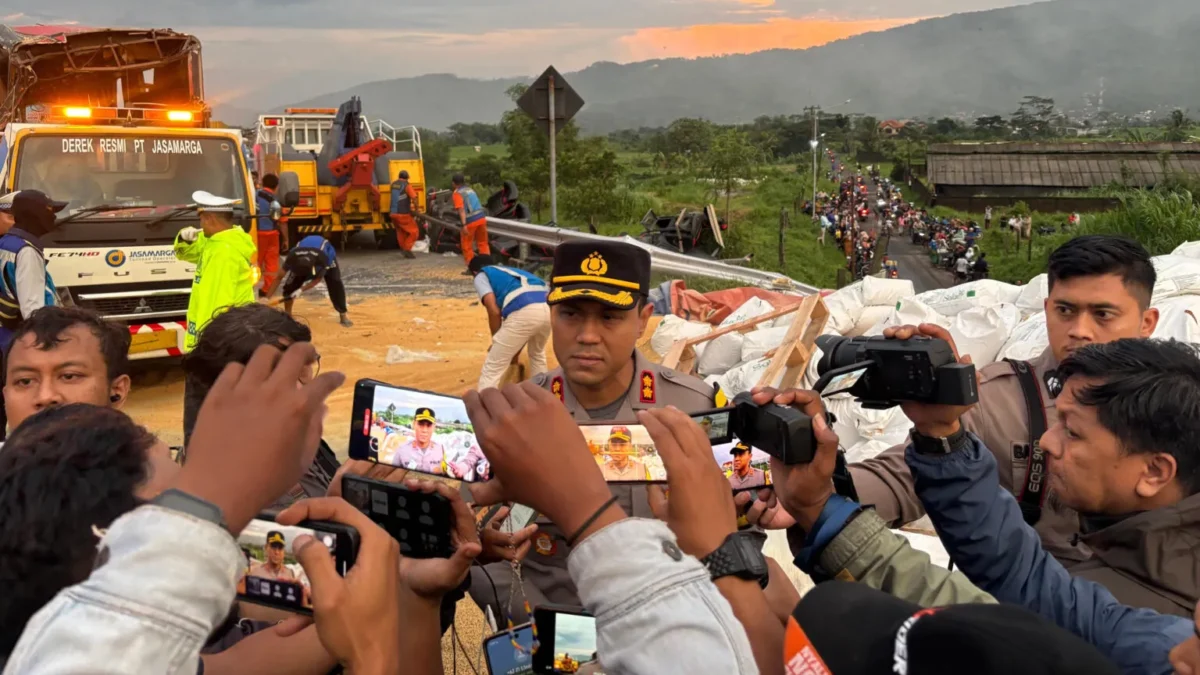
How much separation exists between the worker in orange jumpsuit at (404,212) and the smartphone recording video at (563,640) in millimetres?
13258

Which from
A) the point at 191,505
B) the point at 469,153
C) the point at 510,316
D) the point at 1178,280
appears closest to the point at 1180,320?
the point at 1178,280

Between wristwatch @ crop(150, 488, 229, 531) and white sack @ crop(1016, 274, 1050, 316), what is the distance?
19.9 ft

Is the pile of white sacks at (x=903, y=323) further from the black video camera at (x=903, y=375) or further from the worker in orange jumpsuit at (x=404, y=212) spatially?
the worker in orange jumpsuit at (x=404, y=212)

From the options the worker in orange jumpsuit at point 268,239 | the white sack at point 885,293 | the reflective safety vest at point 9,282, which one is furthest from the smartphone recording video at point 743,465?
the worker in orange jumpsuit at point 268,239

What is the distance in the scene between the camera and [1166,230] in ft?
28.9

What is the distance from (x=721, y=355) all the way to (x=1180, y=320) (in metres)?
3.08

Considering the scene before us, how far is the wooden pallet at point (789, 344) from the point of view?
5.42 metres

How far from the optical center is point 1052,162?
40531 mm

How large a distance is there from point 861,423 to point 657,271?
20.7 ft

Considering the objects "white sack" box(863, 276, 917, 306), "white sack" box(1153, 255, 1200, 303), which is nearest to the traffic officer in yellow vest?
"white sack" box(1153, 255, 1200, 303)

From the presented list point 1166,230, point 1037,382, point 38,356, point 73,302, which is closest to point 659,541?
point 1037,382

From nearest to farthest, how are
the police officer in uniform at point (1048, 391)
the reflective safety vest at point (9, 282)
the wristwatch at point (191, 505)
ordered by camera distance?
the wristwatch at point (191, 505) < the police officer in uniform at point (1048, 391) < the reflective safety vest at point (9, 282)

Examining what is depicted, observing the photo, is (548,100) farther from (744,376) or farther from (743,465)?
(743,465)

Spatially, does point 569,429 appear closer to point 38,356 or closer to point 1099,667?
point 1099,667
